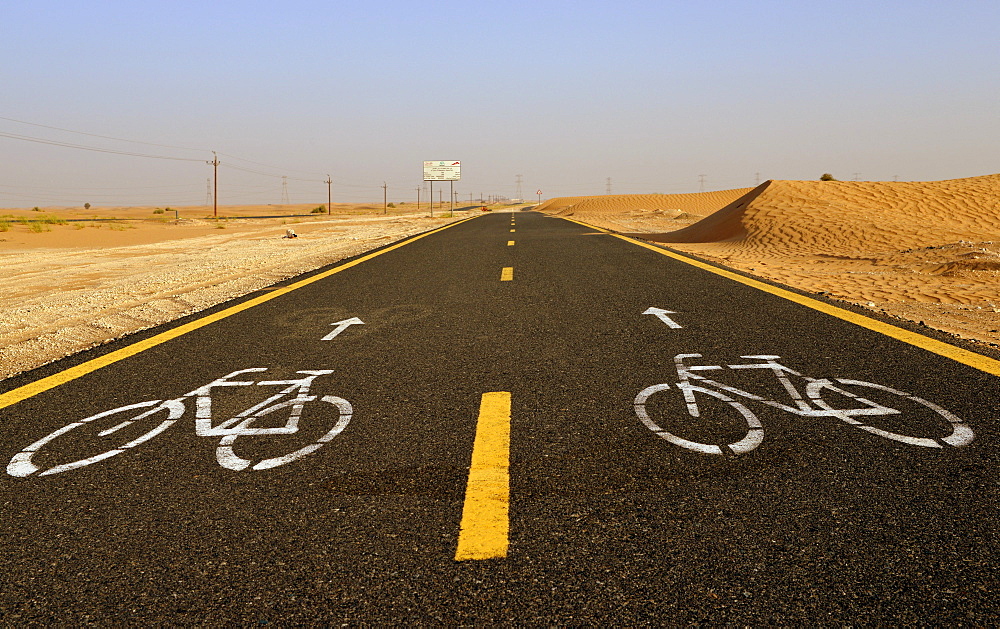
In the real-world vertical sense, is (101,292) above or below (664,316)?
below

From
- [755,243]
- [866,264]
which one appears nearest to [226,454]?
[866,264]

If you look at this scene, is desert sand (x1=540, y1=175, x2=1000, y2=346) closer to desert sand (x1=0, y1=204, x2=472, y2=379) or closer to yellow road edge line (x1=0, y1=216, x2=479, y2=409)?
yellow road edge line (x1=0, y1=216, x2=479, y2=409)

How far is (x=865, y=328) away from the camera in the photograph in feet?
18.9

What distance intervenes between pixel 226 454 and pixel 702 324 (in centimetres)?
445

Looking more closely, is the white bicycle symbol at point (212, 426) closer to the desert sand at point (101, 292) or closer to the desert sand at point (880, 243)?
the desert sand at point (101, 292)

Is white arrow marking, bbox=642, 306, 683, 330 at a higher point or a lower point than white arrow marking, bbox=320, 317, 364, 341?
higher

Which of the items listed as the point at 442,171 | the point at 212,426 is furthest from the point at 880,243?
the point at 442,171

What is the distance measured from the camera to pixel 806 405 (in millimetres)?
3656

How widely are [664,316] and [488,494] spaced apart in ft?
14.4

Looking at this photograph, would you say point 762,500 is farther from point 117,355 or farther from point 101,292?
point 101,292

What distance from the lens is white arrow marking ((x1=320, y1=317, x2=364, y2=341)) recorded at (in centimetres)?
584

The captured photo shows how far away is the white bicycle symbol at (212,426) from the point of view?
9.91 feet

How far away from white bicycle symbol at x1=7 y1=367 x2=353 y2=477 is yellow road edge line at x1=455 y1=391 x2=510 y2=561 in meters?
0.80

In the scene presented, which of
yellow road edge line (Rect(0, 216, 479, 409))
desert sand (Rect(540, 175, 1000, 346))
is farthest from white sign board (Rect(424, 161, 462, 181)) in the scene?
yellow road edge line (Rect(0, 216, 479, 409))
